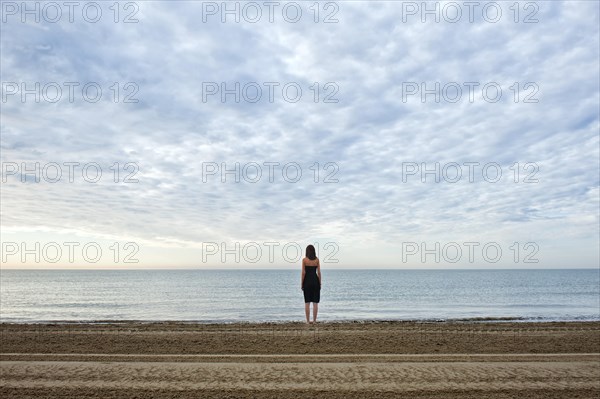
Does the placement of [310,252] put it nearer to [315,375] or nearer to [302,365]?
[302,365]

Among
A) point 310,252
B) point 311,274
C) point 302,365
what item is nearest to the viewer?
point 302,365

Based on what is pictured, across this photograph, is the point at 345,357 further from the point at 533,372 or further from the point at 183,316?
the point at 183,316

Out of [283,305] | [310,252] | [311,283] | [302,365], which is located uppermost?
[310,252]

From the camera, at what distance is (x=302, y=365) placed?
1020cm

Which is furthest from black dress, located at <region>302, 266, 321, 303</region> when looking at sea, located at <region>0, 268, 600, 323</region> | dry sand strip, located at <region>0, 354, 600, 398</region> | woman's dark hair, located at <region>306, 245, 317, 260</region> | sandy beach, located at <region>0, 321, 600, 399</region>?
sea, located at <region>0, 268, 600, 323</region>

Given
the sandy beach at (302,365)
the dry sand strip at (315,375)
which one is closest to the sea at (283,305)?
the sandy beach at (302,365)

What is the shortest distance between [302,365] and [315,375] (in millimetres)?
941

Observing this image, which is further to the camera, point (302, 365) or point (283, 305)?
point (283, 305)

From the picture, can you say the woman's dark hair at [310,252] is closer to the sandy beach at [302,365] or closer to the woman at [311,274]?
the woman at [311,274]

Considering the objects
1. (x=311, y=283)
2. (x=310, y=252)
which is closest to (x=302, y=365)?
(x=311, y=283)

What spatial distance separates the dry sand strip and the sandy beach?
0.07ft

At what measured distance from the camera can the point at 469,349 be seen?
1245 centimetres

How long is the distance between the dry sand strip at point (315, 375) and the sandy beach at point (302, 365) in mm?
20

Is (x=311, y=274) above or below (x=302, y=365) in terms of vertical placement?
above
